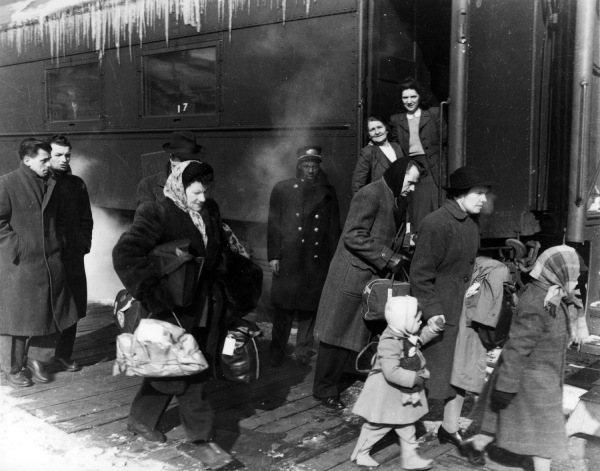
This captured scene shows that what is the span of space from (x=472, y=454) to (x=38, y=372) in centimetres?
316

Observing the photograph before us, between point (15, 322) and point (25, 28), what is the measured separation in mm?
5686

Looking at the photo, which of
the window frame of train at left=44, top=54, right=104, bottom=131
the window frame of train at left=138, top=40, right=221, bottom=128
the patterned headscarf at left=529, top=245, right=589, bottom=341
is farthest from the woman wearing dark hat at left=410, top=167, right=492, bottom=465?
the window frame of train at left=44, top=54, right=104, bottom=131

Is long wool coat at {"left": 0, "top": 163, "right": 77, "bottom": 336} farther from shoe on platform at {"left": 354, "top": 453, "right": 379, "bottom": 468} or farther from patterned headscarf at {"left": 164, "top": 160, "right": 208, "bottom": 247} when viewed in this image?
shoe on platform at {"left": 354, "top": 453, "right": 379, "bottom": 468}

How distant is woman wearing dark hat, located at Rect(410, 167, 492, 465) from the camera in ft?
12.1

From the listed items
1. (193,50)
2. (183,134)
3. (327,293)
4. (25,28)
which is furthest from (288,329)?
(25,28)

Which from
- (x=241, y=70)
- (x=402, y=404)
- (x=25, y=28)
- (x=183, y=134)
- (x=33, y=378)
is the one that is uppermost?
(x=25, y=28)

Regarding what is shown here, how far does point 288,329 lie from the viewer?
5.72 m

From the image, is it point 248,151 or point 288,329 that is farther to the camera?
point 248,151

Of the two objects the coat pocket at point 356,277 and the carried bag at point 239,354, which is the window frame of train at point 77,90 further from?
the carried bag at point 239,354

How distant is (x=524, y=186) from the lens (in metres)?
6.07

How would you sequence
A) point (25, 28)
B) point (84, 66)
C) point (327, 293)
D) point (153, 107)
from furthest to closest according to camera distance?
1. point (25, 28)
2. point (84, 66)
3. point (153, 107)
4. point (327, 293)

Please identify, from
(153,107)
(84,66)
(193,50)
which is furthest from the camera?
(84,66)

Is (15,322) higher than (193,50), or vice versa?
(193,50)

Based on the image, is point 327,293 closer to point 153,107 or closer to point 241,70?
point 241,70
